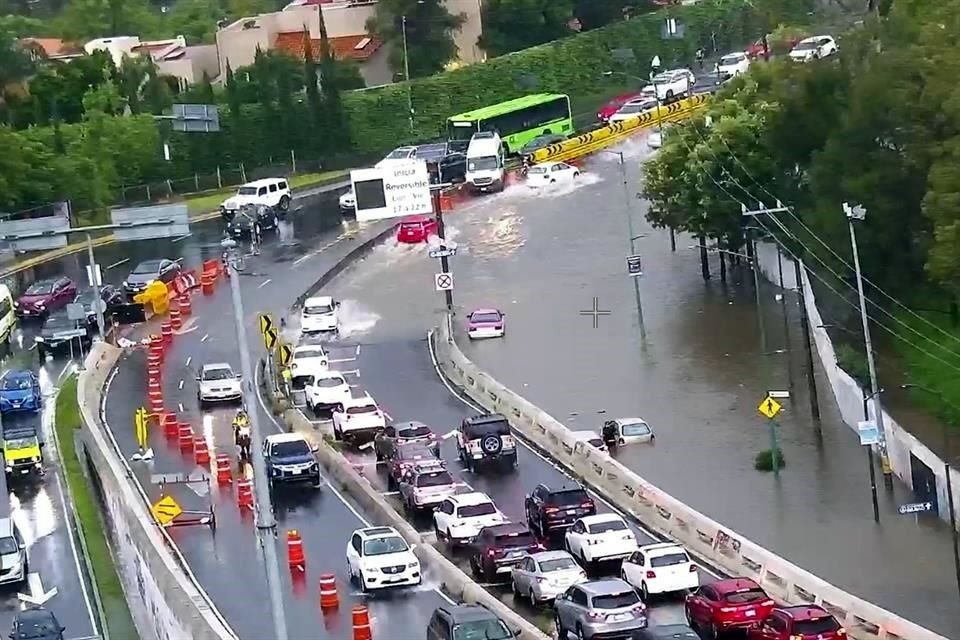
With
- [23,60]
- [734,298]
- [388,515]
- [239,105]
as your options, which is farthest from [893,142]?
[23,60]

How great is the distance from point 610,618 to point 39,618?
13.3 meters

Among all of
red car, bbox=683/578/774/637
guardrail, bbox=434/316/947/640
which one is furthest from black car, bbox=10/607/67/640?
red car, bbox=683/578/774/637

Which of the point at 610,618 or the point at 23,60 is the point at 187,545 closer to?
the point at 610,618

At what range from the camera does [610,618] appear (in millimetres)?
35250

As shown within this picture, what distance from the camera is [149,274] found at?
76438mm

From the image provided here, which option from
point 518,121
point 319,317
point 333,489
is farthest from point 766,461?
point 518,121

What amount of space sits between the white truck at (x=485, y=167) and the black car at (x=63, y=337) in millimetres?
23699

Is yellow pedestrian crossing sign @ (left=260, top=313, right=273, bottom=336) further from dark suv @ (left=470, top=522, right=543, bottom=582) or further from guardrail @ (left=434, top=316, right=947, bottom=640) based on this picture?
dark suv @ (left=470, top=522, right=543, bottom=582)

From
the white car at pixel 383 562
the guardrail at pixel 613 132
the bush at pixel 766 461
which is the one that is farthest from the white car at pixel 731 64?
the white car at pixel 383 562

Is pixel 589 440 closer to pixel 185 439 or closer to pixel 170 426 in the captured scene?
pixel 185 439

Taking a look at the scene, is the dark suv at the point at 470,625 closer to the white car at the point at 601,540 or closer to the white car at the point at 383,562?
the white car at the point at 383,562

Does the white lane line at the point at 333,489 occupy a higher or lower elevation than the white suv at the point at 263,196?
lower

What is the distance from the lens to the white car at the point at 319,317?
69750mm

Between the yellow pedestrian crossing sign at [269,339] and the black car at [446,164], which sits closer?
the yellow pedestrian crossing sign at [269,339]
